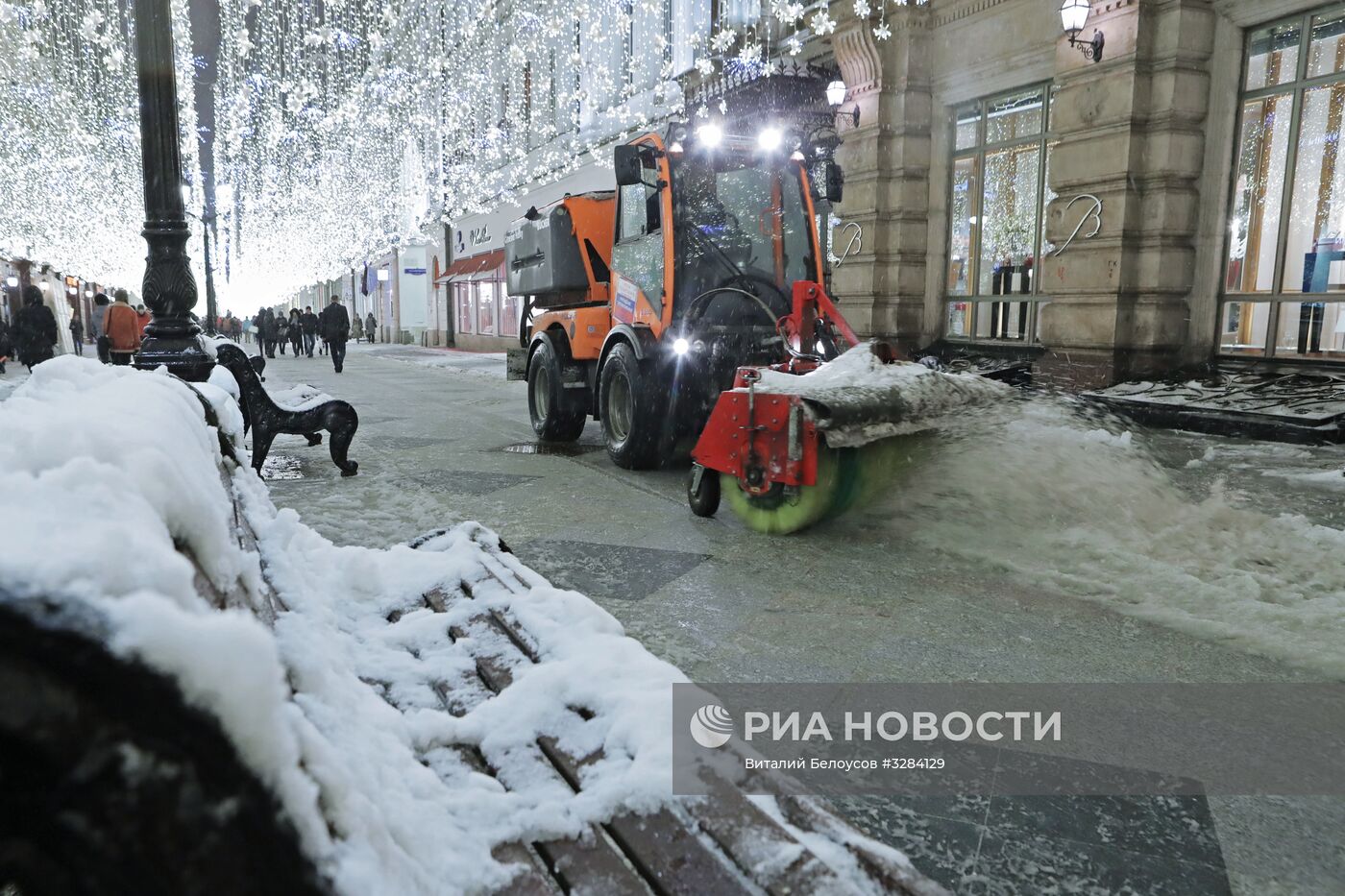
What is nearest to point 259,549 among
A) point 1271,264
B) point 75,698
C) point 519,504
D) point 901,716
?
point 75,698

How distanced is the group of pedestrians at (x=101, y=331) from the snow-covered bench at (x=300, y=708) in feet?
49.0

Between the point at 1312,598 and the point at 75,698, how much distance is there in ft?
15.7

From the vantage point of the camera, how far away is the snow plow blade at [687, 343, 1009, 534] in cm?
513

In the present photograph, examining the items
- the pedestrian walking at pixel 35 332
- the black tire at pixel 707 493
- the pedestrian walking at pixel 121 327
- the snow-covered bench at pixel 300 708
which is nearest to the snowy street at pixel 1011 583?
the black tire at pixel 707 493

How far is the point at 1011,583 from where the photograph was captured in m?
4.46

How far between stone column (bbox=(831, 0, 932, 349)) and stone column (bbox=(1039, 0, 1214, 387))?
311 cm

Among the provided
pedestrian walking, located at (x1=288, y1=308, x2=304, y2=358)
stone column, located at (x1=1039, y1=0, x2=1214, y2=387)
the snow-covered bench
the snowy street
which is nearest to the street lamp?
stone column, located at (x1=1039, y1=0, x2=1214, y2=387)

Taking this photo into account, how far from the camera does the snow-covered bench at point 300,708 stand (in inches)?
31.8

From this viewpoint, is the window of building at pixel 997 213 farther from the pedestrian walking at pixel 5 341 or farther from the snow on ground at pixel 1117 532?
the pedestrian walking at pixel 5 341

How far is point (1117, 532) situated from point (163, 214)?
309 inches

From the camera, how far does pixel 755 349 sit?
7.44 metres

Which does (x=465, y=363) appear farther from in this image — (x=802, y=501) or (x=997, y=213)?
(x=802, y=501)

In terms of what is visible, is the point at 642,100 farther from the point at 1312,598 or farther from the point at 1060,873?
the point at 1060,873

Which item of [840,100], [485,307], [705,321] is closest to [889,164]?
[840,100]
